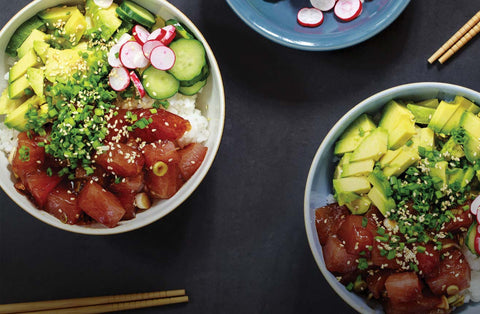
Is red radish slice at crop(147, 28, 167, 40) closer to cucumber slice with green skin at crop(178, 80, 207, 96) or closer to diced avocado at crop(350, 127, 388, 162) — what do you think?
cucumber slice with green skin at crop(178, 80, 207, 96)

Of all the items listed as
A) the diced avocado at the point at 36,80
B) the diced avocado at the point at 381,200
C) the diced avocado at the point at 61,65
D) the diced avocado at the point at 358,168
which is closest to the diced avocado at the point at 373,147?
the diced avocado at the point at 358,168

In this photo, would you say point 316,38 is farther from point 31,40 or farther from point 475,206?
point 31,40

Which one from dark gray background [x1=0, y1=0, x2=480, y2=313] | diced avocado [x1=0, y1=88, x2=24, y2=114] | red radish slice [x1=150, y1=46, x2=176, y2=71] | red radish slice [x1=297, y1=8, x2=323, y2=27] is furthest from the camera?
dark gray background [x1=0, y1=0, x2=480, y2=313]

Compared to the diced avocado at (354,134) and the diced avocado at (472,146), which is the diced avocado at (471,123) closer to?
the diced avocado at (472,146)

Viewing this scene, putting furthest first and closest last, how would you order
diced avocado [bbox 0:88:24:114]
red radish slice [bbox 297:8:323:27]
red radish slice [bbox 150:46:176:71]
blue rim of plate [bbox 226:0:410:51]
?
1. red radish slice [bbox 297:8:323:27]
2. blue rim of plate [bbox 226:0:410:51]
3. diced avocado [bbox 0:88:24:114]
4. red radish slice [bbox 150:46:176:71]

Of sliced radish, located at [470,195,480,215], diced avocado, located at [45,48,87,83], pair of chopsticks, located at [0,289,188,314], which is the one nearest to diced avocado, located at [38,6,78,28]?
diced avocado, located at [45,48,87,83]

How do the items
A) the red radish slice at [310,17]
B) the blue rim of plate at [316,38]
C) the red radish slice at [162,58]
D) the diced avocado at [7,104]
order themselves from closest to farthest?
the red radish slice at [162,58], the diced avocado at [7,104], the blue rim of plate at [316,38], the red radish slice at [310,17]

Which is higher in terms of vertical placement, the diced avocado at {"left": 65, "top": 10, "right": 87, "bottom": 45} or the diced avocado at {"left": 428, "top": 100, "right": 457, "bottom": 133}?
the diced avocado at {"left": 65, "top": 10, "right": 87, "bottom": 45}
